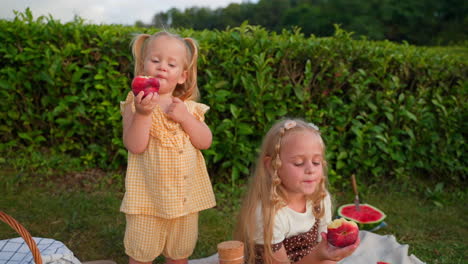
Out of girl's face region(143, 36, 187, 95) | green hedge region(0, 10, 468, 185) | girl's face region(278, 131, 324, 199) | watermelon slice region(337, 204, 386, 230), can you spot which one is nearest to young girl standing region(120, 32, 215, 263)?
girl's face region(143, 36, 187, 95)

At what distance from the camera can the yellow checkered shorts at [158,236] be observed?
274 cm

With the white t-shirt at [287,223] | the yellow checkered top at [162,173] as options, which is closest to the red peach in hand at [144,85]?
the yellow checkered top at [162,173]

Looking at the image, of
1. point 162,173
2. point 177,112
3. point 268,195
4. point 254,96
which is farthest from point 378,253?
point 177,112

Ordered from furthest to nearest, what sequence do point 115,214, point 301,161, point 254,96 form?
point 254,96
point 115,214
point 301,161

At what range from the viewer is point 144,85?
236cm

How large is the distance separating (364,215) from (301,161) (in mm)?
2003

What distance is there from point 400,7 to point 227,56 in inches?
436

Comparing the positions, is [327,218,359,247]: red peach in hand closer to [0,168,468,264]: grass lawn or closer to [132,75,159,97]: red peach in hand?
[132,75,159,97]: red peach in hand

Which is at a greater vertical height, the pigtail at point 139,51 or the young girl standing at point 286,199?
the pigtail at point 139,51

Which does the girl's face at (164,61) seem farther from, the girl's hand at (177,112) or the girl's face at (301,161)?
the girl's face at (301,161)

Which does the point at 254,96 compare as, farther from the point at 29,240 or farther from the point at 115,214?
the point at 29,240

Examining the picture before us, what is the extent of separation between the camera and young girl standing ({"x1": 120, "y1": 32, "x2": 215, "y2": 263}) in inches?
104

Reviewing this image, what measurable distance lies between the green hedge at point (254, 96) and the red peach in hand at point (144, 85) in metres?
2.09

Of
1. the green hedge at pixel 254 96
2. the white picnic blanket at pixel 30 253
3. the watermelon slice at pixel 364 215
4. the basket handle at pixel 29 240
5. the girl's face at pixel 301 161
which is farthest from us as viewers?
the green hedge at pixel 254 96
